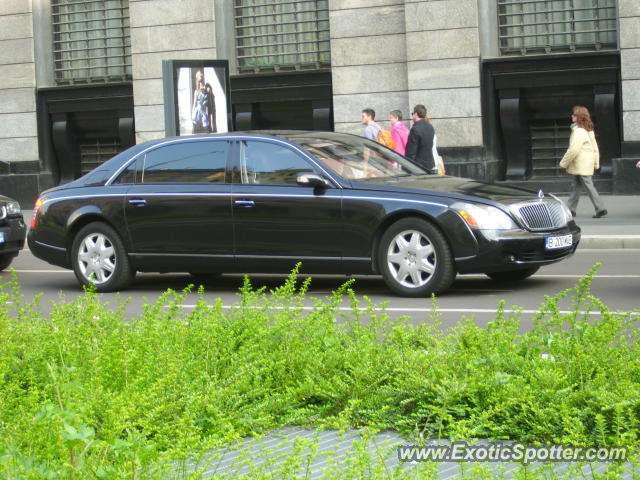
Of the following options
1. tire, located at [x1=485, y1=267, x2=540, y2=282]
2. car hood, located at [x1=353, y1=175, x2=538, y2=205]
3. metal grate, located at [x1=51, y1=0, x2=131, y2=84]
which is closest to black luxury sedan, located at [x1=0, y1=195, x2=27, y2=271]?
car hood, located at [x1=353, y1=175, x2=538, y2=205]

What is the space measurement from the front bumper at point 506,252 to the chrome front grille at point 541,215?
0.10 m

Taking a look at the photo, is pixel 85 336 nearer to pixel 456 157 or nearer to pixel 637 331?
pixel 637 331

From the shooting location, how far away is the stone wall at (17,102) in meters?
25.9

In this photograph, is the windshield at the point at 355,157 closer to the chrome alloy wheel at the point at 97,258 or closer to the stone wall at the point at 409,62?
the chrome alloy wheel at the point at 97,258

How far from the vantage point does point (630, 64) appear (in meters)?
20.3

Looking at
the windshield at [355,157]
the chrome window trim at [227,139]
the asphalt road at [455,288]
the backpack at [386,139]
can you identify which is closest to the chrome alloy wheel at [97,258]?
the asphalt road at [455,288]

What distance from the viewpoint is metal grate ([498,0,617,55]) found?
2112 centimetres

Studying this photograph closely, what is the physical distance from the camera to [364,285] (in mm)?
12469

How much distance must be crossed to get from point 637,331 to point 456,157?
51.6 feet

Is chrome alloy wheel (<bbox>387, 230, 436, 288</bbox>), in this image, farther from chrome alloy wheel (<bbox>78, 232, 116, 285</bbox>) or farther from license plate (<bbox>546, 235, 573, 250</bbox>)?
chrome alloy wheel (<bbox>78, 232, 116, 285</bbox>)

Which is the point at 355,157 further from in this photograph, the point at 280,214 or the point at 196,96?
the point at 196,96

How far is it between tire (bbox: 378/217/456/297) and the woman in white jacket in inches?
286

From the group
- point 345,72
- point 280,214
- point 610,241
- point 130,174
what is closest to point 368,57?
point 345,72

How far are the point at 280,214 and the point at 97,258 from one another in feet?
7.09
